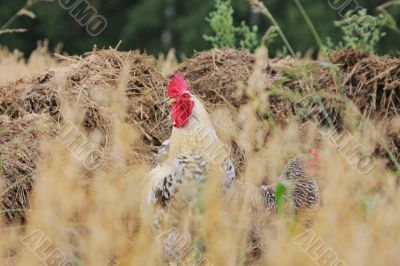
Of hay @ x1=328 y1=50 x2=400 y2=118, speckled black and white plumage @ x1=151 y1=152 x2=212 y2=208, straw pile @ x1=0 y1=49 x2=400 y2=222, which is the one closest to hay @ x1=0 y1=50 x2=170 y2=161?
straw pile @ x1=0 y1=49 x2=400 y2=222

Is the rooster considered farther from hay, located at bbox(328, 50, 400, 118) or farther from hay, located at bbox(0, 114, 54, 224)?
hay, located at bbox(328, 50, 400, 118)

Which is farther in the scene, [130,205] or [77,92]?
[77,92]

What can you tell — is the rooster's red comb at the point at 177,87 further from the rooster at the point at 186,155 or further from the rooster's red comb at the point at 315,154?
the rooster's red comb at the point at 315,154

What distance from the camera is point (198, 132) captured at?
4344mm

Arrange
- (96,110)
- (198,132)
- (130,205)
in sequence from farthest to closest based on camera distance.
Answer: (96,110) → (198,132) → (130,205)

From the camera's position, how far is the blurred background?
19.1 metres

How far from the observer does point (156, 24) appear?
2139cm

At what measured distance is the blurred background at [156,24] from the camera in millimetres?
19125

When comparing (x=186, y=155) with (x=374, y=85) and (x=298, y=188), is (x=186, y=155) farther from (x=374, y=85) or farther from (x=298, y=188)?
(x=374, y=85)

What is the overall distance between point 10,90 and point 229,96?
1.56 meters

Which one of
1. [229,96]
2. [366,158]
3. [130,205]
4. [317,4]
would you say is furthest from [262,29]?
[130,205]

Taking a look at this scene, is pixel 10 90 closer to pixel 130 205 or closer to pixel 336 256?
pixel 130 205

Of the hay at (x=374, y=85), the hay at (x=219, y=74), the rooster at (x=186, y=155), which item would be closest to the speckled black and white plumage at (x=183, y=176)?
the rooster at (x=186, y=155)

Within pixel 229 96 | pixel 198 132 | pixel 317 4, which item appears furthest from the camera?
pixel 317 4
